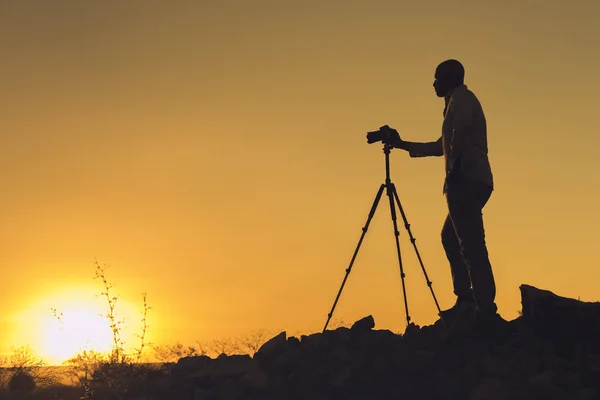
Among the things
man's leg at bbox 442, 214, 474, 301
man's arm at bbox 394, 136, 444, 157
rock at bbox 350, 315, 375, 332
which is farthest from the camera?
rock at bbox 350, 315, 375, 332

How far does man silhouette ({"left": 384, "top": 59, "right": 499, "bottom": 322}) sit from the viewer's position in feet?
31.6

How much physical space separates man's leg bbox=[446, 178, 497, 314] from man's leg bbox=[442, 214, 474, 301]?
1.57 ft

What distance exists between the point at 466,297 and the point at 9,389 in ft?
27.5

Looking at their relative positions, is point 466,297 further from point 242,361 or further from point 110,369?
point 110,369

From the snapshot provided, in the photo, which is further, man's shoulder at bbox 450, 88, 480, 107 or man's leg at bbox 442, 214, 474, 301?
man's leg at bbox 442, 214, 474, 301

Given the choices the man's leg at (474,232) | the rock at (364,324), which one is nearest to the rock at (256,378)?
the rock at (364,324)

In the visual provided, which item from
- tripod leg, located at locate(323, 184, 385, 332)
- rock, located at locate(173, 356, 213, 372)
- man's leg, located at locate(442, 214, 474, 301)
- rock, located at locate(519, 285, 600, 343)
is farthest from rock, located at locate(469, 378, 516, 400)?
rock, located at locate(173, 356, 213, 372)

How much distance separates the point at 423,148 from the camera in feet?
35.7

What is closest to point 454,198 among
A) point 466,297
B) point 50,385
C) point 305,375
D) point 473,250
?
point 473,250

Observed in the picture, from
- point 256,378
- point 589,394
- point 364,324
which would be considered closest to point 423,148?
point 364,324

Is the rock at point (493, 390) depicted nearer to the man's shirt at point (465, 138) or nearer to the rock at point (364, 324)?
the rock at point (364, 324)

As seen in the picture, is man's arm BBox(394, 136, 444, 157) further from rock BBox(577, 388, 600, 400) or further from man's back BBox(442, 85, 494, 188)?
rock BBox(577, 388, 600, 400)

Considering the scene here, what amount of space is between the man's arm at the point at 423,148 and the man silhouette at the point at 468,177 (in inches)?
22.6

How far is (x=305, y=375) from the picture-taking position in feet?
33.2
